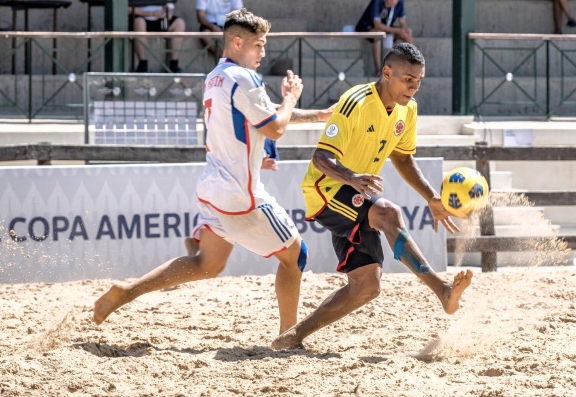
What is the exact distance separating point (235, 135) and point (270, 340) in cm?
139

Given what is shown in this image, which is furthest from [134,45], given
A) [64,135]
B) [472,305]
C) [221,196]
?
[221,196]

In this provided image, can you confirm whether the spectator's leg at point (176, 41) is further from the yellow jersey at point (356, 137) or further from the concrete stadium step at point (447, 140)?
the yellow jersey at point (356, 137)

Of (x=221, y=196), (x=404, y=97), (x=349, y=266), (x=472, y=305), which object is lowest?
(x=472, y=305)

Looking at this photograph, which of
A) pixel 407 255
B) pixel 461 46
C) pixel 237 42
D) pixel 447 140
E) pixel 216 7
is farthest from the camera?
pixel 216 7

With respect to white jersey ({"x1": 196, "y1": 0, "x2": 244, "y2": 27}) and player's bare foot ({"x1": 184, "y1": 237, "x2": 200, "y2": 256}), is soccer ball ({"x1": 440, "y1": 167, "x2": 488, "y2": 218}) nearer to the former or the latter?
player's bare foot ({"x1": 184, "y1": 237, "x2": 200, "y2": 256})

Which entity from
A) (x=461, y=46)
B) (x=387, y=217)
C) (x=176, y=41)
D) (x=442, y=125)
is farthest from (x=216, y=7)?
(x=387, y=217)

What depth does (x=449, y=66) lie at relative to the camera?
50.7ft

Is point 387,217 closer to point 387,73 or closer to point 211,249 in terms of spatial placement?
point 387,73

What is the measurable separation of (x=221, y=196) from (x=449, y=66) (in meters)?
10.5

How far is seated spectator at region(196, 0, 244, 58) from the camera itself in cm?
1358

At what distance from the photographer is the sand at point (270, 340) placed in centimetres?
482

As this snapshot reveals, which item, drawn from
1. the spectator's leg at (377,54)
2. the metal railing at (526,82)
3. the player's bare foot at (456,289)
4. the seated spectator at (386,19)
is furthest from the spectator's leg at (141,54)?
the player's bare foot at (456,289)

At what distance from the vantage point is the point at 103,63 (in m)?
13.4

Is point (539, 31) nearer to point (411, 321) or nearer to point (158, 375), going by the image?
point (411, 321)
